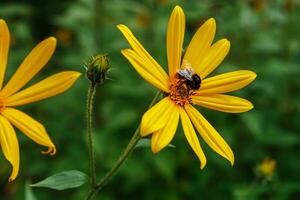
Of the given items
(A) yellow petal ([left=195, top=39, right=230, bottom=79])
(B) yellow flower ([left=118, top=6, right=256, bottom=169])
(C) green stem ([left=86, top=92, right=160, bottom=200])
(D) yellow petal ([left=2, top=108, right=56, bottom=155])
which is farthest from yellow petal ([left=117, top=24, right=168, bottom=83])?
(D) yellow petal ([left=2, top=108, right=56, bottom=155])

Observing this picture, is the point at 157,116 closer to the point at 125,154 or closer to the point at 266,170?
the point at 125,154

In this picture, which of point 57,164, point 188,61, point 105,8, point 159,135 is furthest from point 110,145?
point 159,135

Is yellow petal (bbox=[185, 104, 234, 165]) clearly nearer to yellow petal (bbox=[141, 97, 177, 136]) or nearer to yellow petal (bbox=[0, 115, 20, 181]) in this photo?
yellow petal (bbox=[141, 97, 177, 136])

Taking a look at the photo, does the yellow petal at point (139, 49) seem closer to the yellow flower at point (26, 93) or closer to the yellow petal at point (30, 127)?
the yellow flower at point (26, 93)

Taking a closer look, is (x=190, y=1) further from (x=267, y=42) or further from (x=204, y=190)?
(x=204, y=190)

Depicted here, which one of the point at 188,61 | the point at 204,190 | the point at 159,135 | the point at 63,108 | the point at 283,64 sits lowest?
the point at 204,190

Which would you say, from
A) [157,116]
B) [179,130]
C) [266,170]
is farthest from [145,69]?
[179,130]
